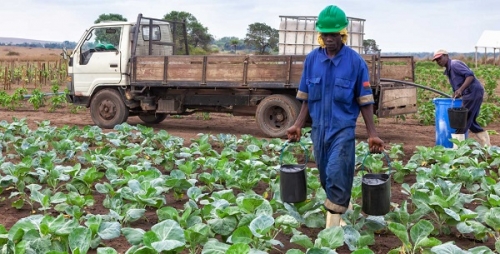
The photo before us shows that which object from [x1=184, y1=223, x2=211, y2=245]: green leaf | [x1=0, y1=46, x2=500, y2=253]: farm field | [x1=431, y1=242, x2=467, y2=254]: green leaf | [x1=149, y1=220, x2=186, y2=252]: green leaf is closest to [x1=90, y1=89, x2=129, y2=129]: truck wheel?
[x1=0, y1=46, x2=500, y2=253]: farm field

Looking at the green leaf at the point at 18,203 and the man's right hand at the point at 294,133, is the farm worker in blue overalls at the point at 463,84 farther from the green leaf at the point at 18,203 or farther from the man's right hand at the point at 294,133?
→ the green leaf at the point at 18,203

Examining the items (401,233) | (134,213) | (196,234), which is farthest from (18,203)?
(401,233)

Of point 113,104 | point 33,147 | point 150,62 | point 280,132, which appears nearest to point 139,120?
point 113,104

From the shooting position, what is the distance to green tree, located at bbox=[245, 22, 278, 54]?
46.8 metres

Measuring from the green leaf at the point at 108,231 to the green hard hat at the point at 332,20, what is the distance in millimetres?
1912

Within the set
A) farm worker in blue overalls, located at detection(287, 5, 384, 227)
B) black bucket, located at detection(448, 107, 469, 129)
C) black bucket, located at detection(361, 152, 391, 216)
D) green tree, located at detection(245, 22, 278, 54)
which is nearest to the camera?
farm worker in blue overalls, located at detection(287, 5, 384, 227)

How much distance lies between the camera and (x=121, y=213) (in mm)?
5328

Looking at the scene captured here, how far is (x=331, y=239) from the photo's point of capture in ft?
13.1

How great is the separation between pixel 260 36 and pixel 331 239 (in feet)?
147

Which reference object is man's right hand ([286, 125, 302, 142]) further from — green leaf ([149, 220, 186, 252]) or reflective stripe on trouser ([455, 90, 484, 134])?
reflective stripe on trouser ([455, 90, 484, 134])

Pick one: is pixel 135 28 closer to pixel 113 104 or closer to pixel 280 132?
pixel 113 104

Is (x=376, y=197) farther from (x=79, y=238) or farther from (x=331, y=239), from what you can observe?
(x=79, y=238)

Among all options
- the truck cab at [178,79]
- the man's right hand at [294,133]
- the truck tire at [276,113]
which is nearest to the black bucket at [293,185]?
the man's right hand at [294,133]

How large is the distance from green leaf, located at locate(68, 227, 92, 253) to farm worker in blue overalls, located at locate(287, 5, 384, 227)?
1743 mm
